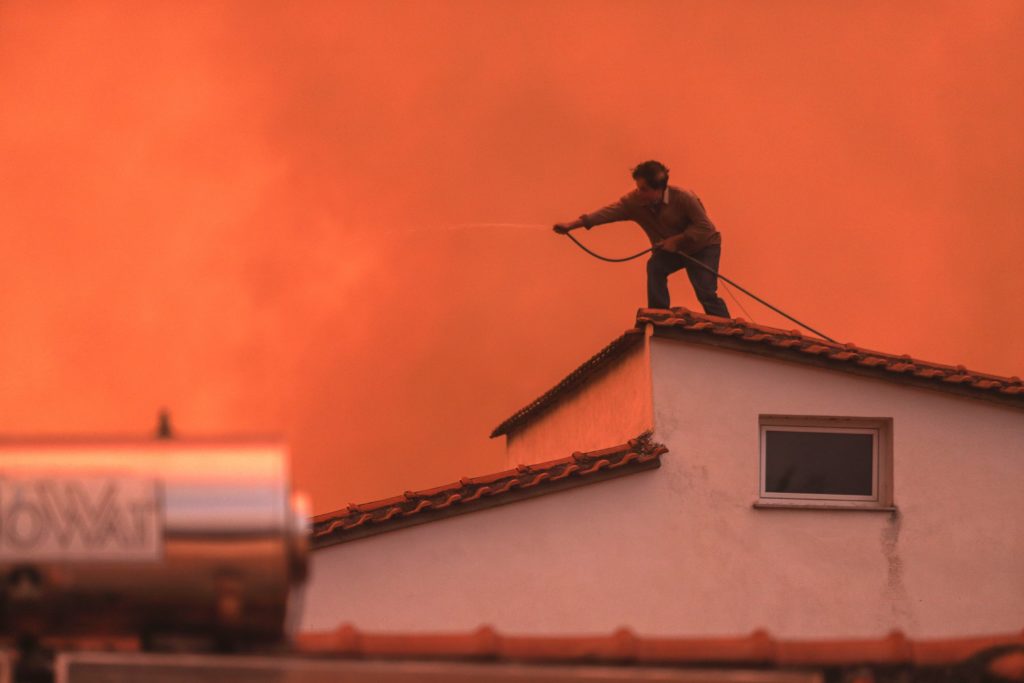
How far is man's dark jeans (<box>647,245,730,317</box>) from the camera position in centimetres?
1644

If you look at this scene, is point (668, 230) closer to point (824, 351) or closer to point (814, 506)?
point (824, 351)

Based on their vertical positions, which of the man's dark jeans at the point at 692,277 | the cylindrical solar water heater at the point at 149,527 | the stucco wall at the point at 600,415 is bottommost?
the cylindrical solar water heater at the point at 149,527

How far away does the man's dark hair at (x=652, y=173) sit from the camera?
16.0m

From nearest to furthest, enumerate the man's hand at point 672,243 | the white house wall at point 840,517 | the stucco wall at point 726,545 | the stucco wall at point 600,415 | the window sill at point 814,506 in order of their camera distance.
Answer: the stucco wall at point 726,545, the white house wall at point 840,517, the window sill at point 814,506, the stucco wall at point 600,415, the man's hand at point 672,243

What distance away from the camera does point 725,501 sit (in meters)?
14.7

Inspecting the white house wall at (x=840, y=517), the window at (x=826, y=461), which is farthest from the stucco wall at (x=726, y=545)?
the window at (x=826, y=461)

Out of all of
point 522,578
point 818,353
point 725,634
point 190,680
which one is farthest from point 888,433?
point 190,680

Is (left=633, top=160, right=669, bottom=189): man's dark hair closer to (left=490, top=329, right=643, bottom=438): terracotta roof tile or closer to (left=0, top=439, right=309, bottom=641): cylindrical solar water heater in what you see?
(left=490, top=329, right=643, bottom=438): terracotta roof tile

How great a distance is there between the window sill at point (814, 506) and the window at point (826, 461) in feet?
0.06

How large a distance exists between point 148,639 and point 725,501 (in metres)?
9.44

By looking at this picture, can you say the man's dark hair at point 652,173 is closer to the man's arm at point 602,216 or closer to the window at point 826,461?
the man's arm at point 602,216

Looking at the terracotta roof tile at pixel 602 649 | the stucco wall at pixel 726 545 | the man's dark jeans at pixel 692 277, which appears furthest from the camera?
the man's dark jeans at pixel 692 277

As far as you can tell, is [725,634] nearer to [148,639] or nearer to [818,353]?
[818,353]

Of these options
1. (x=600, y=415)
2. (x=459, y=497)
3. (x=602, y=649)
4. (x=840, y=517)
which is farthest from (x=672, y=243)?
(x=602, y=649)
